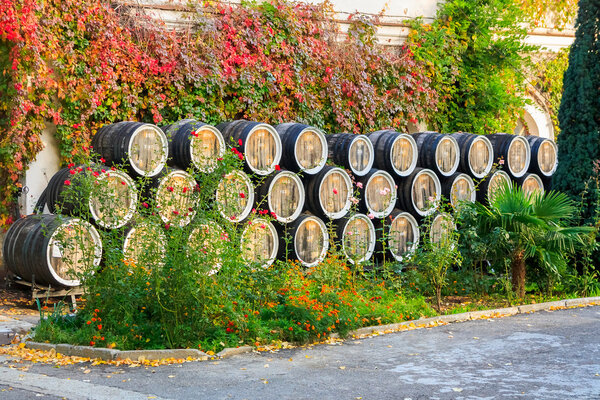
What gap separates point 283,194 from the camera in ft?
36.8

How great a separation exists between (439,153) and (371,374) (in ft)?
24.3

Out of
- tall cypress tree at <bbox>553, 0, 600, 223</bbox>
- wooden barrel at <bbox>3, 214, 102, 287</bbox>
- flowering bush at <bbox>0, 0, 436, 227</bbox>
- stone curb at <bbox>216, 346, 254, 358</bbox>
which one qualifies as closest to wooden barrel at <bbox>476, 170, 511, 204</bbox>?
tall cypress tree at <bbox>553, 0, 600, 223</bbox>

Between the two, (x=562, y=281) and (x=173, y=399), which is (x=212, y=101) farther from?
(x=173, y=399)

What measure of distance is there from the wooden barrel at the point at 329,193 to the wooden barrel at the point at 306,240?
20 cm

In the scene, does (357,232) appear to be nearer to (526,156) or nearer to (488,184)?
(488,184)

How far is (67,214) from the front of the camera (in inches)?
392

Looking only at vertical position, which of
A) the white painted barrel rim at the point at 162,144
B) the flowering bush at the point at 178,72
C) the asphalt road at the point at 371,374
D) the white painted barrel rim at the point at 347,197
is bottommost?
the asphalt road at the point at 371,374

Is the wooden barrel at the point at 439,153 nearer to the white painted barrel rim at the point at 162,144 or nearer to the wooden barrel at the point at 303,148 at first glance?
the wooden barrel at the point at 303,148

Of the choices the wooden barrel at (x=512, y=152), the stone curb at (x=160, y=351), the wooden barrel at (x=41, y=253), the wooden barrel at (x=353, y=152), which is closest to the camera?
the stone curb at (x=160, y=351)

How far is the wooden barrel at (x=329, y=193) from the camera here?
11.6m

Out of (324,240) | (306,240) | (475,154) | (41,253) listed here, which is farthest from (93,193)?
(475,154)

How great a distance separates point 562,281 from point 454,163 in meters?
2.93

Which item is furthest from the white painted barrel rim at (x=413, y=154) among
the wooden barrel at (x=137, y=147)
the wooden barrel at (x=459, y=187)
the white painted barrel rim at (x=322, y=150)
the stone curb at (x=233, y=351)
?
the stone curb at (x=233, y=351)

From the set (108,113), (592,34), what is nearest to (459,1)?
(592,34)
